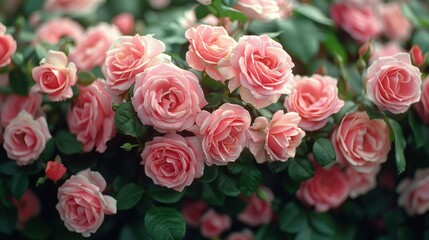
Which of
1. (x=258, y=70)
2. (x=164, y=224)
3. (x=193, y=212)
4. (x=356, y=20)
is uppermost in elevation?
(x=258, y=70)

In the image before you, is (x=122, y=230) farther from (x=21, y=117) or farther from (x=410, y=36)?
(x=410, y=36)

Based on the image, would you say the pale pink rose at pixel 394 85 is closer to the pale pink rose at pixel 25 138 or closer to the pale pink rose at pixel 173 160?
the pale pink rose at pixel 173 160

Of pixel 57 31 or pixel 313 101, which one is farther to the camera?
pixel 57 31

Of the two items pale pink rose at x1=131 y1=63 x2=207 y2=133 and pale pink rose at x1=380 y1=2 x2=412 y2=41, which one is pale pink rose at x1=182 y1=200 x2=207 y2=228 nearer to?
pale pink rose at x1=131 y1=63 x2=207 y2=133

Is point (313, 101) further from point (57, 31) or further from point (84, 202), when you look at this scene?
point (57, 31)

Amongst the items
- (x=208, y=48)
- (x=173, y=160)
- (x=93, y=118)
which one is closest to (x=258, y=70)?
(x=208, y=48)

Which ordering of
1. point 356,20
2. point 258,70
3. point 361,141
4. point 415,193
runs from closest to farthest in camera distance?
point 258,70, point 361,141, point 415,193, point 356,20

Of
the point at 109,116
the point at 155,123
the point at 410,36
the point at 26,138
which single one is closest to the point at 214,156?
the point at 155,123
